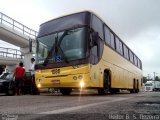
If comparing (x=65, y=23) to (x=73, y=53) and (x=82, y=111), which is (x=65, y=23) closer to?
(x=73, y=53)

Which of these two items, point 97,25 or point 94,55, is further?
point 97,25

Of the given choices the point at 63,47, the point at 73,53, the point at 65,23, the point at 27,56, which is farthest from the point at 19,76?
the point at 27,56

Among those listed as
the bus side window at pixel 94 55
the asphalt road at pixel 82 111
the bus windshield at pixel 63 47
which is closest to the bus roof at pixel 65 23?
the bus windshield at pixel 63 47

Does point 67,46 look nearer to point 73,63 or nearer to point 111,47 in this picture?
point 73,63

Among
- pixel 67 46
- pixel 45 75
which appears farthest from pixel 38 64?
pixel 67 46

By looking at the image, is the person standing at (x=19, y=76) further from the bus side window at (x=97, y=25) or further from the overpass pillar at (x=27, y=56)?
the overpass pillar at (x=27, y=56)

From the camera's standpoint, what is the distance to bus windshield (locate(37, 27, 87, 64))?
41.5ft

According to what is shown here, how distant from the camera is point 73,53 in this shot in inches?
500

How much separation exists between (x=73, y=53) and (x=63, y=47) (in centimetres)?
57

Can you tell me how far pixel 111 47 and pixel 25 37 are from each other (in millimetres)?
16917

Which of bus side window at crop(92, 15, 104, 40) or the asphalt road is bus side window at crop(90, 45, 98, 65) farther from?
the asphalt road

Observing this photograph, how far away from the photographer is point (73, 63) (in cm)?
1261

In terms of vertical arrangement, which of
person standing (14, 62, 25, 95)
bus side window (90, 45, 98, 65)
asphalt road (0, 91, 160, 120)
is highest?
bus side window (90, 45, 98, 65)

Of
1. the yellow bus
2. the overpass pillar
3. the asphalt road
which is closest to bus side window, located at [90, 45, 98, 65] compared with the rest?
the yellow bus
